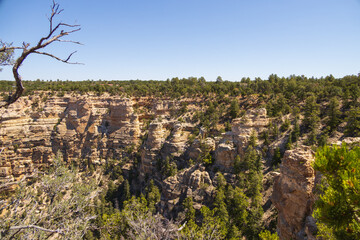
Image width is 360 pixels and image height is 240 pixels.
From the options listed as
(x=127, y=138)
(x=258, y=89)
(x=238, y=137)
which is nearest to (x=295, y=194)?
(x=238, y=137)

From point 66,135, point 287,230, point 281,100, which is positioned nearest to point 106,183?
point 66,135

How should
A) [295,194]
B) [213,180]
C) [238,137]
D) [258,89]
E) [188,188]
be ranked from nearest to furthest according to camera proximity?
[295,194]
[213,180]
[188,188]
[238,137]
[258,89]

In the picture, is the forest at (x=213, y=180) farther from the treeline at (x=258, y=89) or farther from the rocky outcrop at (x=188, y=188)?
the rocky outcrop at (x=188, y=188)

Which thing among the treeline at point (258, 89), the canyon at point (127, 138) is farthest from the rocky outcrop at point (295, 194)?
the treeline at point (258, 89)

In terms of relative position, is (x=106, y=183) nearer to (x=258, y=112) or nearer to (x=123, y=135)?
(x=123, y=135)

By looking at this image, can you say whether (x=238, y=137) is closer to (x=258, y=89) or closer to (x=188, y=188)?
(x=188, y=188)

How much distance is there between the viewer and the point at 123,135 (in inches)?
1777

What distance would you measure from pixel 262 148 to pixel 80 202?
28259 millimetres

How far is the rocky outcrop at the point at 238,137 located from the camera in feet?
98.8

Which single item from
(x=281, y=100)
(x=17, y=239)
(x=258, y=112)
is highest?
(x=281, y=100)

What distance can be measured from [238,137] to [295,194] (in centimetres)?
1589

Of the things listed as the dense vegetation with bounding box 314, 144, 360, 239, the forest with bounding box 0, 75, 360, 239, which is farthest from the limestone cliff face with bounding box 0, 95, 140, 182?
the dense vegetation with bounding box 314, 144, 360, 239

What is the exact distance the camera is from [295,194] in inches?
614

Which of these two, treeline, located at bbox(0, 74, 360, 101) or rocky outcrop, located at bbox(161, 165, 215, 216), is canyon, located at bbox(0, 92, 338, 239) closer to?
rocky outcrop, located at bbox(161, 165, 215, 216)
